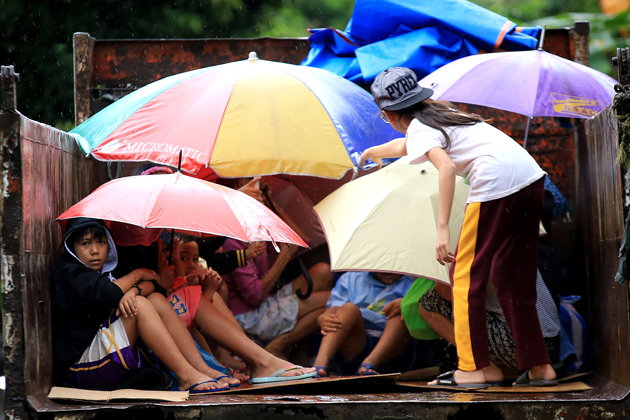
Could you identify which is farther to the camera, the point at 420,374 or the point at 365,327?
the point at 365,327

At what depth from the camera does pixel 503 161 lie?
330 centimetres

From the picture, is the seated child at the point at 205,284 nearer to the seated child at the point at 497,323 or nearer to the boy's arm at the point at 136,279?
the boy's arm at the point at 136,279

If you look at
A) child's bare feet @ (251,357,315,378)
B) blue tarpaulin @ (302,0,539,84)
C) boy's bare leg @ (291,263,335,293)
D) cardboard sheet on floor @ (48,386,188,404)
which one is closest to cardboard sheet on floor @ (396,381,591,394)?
child's bare feet @ (251,357,315,378)

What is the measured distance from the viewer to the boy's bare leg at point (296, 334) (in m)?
4.29

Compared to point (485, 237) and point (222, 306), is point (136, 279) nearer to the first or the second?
point (222, 306)

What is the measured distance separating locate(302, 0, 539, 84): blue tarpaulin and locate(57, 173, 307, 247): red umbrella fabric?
2028mm

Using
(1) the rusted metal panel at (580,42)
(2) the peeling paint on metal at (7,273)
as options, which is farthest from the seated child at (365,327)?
(1) the rusted metal panel at (580,42)

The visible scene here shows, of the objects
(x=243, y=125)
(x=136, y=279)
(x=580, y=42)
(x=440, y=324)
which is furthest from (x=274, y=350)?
(x=580, y=42)

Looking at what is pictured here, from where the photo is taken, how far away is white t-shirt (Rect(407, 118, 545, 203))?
3268 mm

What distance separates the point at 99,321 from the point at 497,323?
6.53 feet

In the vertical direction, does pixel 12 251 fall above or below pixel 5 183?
below

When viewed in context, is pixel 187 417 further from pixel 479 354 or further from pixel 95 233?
pixel 479 354

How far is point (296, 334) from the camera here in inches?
172

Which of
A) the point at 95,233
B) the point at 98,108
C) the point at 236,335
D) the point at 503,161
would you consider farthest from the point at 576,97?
the point at 98,108
